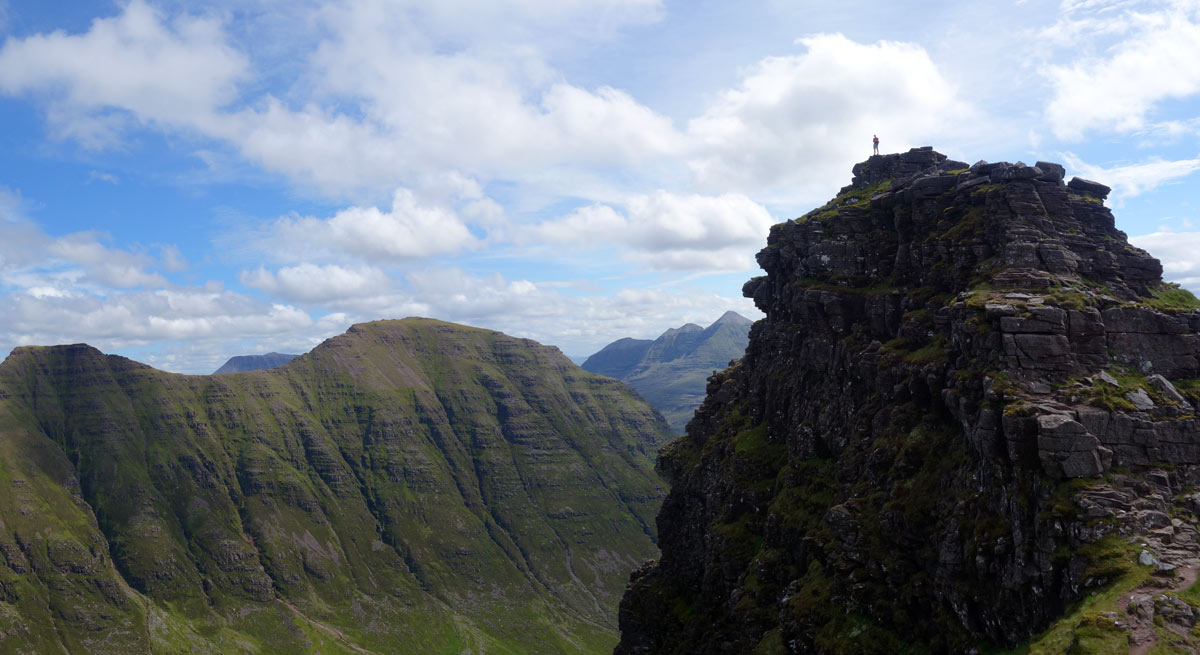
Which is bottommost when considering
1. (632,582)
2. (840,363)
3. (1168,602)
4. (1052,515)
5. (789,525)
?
(632,582)

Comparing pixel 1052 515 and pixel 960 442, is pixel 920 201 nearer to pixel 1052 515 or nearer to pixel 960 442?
pixel 960 442

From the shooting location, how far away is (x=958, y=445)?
63000 mm

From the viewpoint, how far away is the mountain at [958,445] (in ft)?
158

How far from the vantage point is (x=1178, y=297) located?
68062 millimetres

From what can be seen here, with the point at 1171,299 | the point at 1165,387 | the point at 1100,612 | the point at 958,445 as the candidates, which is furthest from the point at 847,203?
the point at 1100,612

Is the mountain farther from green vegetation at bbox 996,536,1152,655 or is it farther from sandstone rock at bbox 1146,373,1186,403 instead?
sandstone rock at bbox 1146,373,1186,403

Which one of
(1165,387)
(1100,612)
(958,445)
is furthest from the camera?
(958,445)

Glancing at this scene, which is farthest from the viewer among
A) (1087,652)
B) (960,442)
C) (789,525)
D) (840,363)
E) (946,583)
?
(840,363)

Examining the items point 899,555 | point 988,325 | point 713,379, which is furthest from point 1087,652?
point 713,379

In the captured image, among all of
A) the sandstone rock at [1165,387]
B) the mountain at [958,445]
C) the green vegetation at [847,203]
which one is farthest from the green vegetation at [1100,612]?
the green vegetation at [847,203]

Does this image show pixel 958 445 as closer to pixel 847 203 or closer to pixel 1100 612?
pixel 1100 612

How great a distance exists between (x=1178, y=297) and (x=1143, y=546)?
3549cm

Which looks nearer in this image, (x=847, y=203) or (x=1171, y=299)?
(x=1171, y=299)

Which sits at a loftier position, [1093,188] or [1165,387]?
[1093,188]
